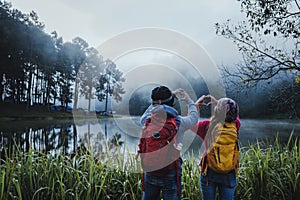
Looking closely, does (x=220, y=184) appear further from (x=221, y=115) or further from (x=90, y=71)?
(x=90, y=71)

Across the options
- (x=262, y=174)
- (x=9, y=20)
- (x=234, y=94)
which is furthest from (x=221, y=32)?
(x=9, y=20)

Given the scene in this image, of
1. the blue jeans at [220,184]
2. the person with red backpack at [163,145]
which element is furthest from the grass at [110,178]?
the person with red backpack at [163,145]

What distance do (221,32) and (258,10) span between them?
0.60m

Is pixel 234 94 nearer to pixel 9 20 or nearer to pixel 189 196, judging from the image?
pixel 189 196

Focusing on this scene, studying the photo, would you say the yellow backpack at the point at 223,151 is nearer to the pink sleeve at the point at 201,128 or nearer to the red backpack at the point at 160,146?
the pink sleeve at the point at 201,128

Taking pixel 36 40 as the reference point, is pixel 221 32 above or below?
below

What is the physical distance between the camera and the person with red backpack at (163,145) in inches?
58.7

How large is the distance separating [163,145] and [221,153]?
429mm

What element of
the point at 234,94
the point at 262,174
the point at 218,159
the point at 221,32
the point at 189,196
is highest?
the point at 221,32

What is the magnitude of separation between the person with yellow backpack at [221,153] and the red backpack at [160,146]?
0.96 feet

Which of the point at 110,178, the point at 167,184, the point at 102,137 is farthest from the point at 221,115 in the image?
the point at 102,137

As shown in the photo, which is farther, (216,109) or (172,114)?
(216,109)

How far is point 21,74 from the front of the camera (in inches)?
846

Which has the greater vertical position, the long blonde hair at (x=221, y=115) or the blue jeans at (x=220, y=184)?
the long blonde hair at (x=221, y=115)
